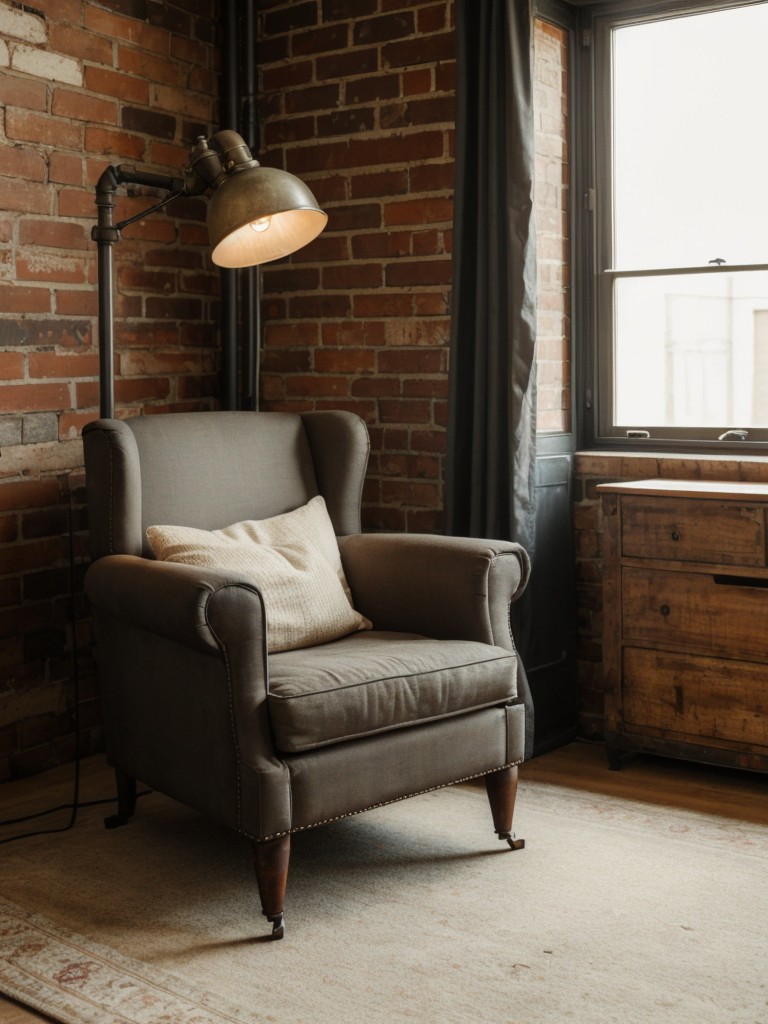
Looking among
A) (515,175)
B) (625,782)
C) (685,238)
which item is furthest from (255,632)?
(685,238)

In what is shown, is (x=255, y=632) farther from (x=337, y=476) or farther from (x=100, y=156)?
(x=100, y=156)

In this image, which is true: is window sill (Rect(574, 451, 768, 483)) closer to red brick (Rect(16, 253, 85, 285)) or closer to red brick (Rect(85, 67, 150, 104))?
red brick (Rect(16, 253, 85, 285))

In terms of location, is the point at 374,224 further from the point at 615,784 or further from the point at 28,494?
the point at 615,784

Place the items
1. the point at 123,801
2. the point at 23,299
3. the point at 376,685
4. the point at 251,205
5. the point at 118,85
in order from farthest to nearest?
the point at 118,85, the point at 23,299, the point at 123,801, the point at 251,205, the point at 376,685

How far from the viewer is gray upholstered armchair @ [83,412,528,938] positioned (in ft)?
7.70

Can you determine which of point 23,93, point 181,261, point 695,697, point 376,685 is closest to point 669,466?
point 695,697

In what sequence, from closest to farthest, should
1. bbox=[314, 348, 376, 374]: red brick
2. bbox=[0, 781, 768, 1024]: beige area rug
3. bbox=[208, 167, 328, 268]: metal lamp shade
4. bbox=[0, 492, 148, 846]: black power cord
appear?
bbox=[0, 781, 768, 1024]: beige area rug, bbox=[208, 167, 328, 268]: metal lamp shade, bbox=[0, 492, 148, 846]: black power cord, bbox=[314, 348, 376, 374]: red brick

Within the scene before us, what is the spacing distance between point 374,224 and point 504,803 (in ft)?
6.01

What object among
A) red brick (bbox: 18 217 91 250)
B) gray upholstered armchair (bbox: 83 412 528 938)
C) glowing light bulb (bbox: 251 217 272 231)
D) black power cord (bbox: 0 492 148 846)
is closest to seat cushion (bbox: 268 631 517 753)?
gray upholstered armchair (bbox: 83 412 528 938)

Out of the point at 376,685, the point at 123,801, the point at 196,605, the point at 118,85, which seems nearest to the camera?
the point at 196,605

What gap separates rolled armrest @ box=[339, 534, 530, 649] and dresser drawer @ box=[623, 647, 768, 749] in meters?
0.60

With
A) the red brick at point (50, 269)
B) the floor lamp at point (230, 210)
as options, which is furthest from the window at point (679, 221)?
the red brick at point (50, 269)

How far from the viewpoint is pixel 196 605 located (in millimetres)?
2320

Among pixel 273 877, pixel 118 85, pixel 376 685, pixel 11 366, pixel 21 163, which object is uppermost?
pixel 118 85
